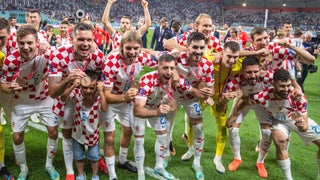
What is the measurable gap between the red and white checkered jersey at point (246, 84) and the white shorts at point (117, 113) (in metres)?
1.44

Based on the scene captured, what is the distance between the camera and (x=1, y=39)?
158 inches

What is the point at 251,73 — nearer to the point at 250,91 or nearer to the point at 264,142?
the point at 250,91

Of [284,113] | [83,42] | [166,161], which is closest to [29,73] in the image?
[83,42]

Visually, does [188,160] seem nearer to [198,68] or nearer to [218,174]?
[218,174]

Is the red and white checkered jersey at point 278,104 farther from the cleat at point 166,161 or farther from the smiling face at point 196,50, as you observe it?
the cleat at point 166,161

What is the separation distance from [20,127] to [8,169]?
0.81 metres

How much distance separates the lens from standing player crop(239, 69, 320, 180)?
A: 4.06m

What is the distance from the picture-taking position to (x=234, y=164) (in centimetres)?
502

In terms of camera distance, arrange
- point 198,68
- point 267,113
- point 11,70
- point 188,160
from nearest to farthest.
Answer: point 11,70 < point 198,68 < point 267,113 < point 188,160

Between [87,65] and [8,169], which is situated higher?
[87,65]

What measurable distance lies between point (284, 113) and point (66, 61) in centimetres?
286

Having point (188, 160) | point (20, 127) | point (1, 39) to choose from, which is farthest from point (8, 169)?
point (188, 160)

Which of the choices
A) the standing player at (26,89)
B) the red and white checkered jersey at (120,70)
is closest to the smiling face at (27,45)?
the standing player at (26,89)

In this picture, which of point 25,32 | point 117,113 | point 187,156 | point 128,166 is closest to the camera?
point 25,32
